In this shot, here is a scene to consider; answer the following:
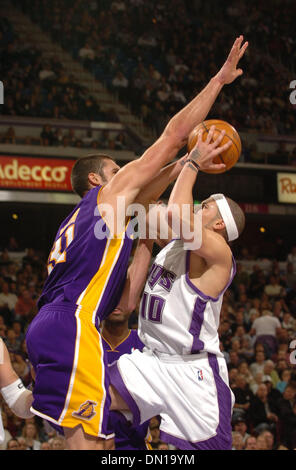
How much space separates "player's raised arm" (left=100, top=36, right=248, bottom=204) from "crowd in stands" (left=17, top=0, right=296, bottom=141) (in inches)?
448

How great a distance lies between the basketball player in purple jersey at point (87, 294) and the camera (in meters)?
3.21

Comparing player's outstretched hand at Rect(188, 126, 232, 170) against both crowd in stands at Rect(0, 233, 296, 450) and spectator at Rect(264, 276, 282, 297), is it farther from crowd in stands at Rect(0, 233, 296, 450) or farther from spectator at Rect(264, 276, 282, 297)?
spectator at Rect(264, 276, 282, 297)

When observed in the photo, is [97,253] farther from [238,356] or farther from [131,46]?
[131,46]

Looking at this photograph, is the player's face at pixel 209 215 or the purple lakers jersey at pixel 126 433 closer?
the purple lakers jersey at pixel 126 433

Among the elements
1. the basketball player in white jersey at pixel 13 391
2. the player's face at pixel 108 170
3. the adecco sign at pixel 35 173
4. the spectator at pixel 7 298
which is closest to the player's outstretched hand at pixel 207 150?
the player's face at pixel 108 170

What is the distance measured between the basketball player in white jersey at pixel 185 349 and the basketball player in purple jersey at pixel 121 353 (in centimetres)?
20

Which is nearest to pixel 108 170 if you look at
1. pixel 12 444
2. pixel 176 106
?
pixel 12 444

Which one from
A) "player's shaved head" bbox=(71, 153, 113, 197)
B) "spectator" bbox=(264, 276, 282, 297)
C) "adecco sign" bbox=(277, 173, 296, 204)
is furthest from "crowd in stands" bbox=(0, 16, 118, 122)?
"player's shaved head" bbox=(71, 153, 113, 197)

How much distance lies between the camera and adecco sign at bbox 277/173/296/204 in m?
14.5

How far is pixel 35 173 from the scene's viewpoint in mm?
12867

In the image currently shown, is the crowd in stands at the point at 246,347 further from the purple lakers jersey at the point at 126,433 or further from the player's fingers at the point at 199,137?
the player's fingers at the point at 199,137

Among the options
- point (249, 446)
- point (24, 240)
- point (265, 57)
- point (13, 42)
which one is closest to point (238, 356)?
point (249, 446)

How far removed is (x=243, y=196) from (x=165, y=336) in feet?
35.7

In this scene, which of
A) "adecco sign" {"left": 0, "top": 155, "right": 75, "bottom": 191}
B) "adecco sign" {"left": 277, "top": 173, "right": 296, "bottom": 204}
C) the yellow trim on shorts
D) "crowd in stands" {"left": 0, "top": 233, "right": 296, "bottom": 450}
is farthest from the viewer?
"adecco sign" {"left": 277, "top": 173, "right": 296, "bottom": 204}
